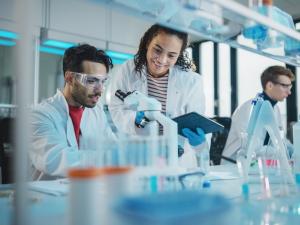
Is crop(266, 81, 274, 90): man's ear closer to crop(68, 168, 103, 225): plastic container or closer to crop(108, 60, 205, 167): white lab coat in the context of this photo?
crop(108, 60, 205, 167): white lab coat

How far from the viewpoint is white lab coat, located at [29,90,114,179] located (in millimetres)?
1727

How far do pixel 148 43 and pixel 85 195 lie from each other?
1646mm

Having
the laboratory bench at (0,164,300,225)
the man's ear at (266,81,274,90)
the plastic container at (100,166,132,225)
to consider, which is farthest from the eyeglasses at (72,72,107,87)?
the man's ear at (266,81,274,90)

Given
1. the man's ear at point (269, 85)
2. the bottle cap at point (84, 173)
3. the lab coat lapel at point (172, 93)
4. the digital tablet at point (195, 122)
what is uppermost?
the man's ear at point (269, 85)

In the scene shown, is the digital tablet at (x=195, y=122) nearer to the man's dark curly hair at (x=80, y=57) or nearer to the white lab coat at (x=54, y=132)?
the white lab coat at (x=54, y=132)

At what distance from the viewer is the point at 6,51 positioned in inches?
137

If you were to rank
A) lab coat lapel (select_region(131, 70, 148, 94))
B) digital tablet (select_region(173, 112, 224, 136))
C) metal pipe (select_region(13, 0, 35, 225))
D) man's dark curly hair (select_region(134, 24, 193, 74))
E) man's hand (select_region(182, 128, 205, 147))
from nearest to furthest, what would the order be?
metal pipe (select_region(13, 0, 35, 225)) → digital tablet (select_region(173, 112, 224, 136)) → man's hand (select_region(182, 128, 205, 147)) → man's dark curly hair (select_region(134, 24, 193, 74)) → lab coat lapel (select_region(131, 70, 148, 94))

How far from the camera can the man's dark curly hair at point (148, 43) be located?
6.67 feet

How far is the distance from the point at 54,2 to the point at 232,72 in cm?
312

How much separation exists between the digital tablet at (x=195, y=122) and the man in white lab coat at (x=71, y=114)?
44 cm

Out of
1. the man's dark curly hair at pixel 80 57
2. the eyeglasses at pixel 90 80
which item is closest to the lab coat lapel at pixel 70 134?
the eyeglasses at pixel 90 80

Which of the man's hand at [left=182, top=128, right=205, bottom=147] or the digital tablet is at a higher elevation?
the digital tablet

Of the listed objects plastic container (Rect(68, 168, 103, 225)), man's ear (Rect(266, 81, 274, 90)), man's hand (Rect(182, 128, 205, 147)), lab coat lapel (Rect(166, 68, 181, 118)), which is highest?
man's ear (Rect(266, 81, 274, 90))

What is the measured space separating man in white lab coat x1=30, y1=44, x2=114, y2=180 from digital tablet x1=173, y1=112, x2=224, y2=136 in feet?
1.44
